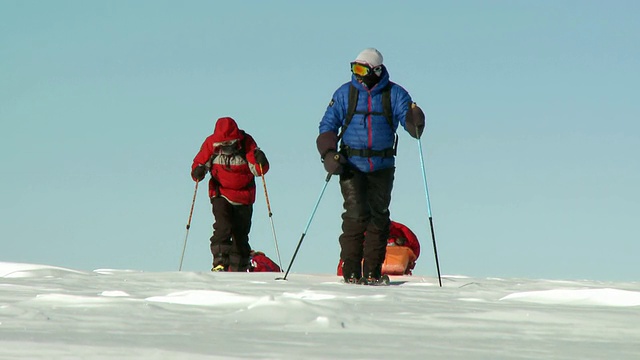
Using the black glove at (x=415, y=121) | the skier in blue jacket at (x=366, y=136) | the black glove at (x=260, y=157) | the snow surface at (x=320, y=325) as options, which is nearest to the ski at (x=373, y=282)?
the skier in blue jacket at (x=366, y=136)

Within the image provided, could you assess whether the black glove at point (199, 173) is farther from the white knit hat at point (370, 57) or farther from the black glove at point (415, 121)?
the black glove at point (415, 121)

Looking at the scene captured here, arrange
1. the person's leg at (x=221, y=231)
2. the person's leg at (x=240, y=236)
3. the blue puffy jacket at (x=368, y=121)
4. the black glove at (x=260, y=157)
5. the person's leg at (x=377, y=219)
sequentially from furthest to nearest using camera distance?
the person's leg at (x=240, y=236)
the person's leg at (x=221, y=231)
the black glove at (x=260, y=157)
the person's leg at (x=377, y=219)
the blue puffy jacket at (x=368, y=121)

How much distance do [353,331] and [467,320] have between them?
3.37ft

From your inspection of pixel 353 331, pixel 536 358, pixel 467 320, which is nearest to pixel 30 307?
pixel 353 331

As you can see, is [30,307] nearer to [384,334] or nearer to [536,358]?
[384,334]

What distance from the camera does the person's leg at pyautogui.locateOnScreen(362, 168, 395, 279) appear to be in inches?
392

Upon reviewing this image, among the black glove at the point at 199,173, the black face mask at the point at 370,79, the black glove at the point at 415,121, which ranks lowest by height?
the black glove at the point at 415,121

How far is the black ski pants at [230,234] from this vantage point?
1434 cm

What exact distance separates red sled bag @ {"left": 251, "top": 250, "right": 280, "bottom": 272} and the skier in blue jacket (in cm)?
550

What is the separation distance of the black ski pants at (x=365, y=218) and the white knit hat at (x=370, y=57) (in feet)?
3.41

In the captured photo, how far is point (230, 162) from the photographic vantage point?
14133mm

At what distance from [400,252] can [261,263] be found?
121 inches

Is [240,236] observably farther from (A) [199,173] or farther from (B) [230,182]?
(A) [199,173]

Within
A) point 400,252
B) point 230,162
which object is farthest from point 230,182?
point 400,252
